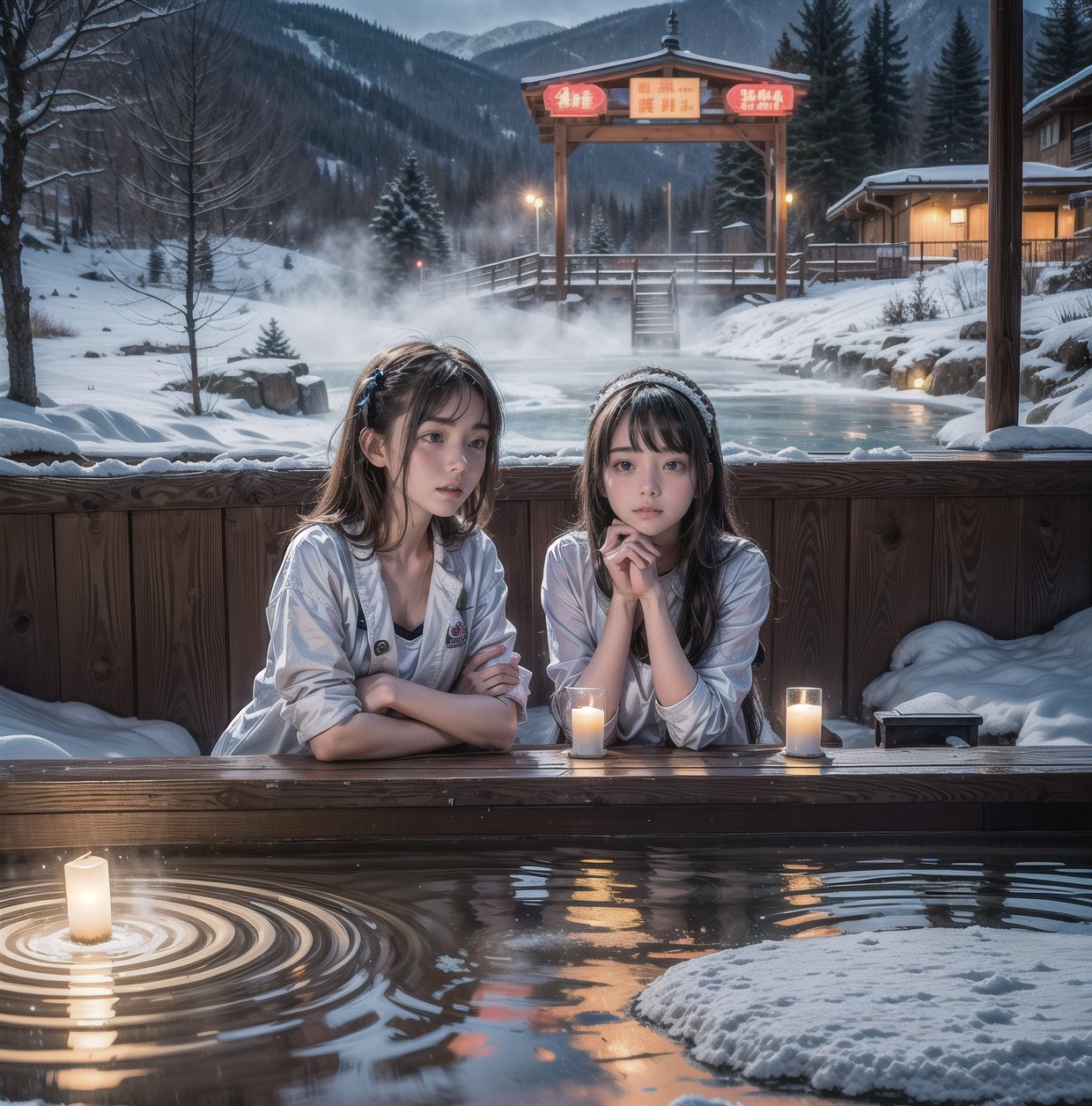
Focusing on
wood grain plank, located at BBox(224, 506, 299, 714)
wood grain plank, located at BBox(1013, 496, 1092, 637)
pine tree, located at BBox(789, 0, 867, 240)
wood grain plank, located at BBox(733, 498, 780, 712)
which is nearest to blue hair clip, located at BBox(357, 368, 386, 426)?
wood grain plank, located at BBox(224, 506, 299, 714)

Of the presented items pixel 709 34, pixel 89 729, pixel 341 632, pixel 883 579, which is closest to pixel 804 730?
pixel 341 632

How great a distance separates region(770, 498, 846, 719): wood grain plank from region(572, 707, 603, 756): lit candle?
1728 mm

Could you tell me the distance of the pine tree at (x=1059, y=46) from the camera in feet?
13.9

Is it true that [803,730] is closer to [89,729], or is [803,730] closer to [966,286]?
[89,729]

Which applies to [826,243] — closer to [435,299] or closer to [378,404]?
[435,299]

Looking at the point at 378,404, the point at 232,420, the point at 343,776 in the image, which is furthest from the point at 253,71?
the point at 343,776

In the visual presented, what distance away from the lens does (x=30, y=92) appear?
400cm

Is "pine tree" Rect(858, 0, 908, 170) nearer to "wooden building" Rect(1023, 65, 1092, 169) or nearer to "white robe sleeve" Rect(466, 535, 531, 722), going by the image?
"wooden building" Rect(1023, 65, 1092, 169)

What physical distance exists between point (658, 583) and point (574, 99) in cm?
283

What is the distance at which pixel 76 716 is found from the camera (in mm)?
3266

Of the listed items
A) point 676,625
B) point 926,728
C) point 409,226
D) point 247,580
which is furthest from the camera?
point 409,226

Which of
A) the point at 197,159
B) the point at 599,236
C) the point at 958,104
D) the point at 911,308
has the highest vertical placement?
the point at 958,104

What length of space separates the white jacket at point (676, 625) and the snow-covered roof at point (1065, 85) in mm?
2830

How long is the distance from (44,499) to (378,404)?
1.63 m
